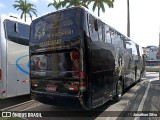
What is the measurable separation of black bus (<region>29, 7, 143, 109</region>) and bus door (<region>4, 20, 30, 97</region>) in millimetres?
1258

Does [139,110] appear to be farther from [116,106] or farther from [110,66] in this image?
[110,66]

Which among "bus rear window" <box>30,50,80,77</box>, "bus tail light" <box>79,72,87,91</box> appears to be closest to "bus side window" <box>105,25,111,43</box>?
"bus rear window" <box>30,50,80,77</box>

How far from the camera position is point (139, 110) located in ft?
30.3

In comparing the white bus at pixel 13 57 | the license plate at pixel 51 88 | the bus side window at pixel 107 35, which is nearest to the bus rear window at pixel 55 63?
the license plate at pixel 51 88

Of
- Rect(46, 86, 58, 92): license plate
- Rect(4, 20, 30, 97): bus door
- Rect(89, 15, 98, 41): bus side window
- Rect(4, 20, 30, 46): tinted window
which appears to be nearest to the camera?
Rect(89, 15, 98, 41): bus side window

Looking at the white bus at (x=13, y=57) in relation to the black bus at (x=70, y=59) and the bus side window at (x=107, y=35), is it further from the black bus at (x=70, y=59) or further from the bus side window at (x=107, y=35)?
the bus side window at (x=107, y=35)

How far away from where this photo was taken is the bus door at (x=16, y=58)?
31.4 ft

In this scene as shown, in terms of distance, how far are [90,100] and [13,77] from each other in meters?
3.70

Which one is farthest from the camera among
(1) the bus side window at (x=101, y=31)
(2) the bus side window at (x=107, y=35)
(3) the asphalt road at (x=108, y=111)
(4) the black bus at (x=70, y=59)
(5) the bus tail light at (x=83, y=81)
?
(2) the bus side window at (x=107, y=35)

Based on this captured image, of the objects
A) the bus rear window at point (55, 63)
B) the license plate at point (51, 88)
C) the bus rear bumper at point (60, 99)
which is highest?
the bus rear window at point (55, 63)

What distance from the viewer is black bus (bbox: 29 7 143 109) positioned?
287 inches

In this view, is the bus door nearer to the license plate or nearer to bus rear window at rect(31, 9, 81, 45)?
bus rear window at rect(31, 9, 81, 45)

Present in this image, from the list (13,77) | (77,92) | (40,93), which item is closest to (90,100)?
(77,92)

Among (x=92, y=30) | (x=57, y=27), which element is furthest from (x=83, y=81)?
(x=57, y=27)
